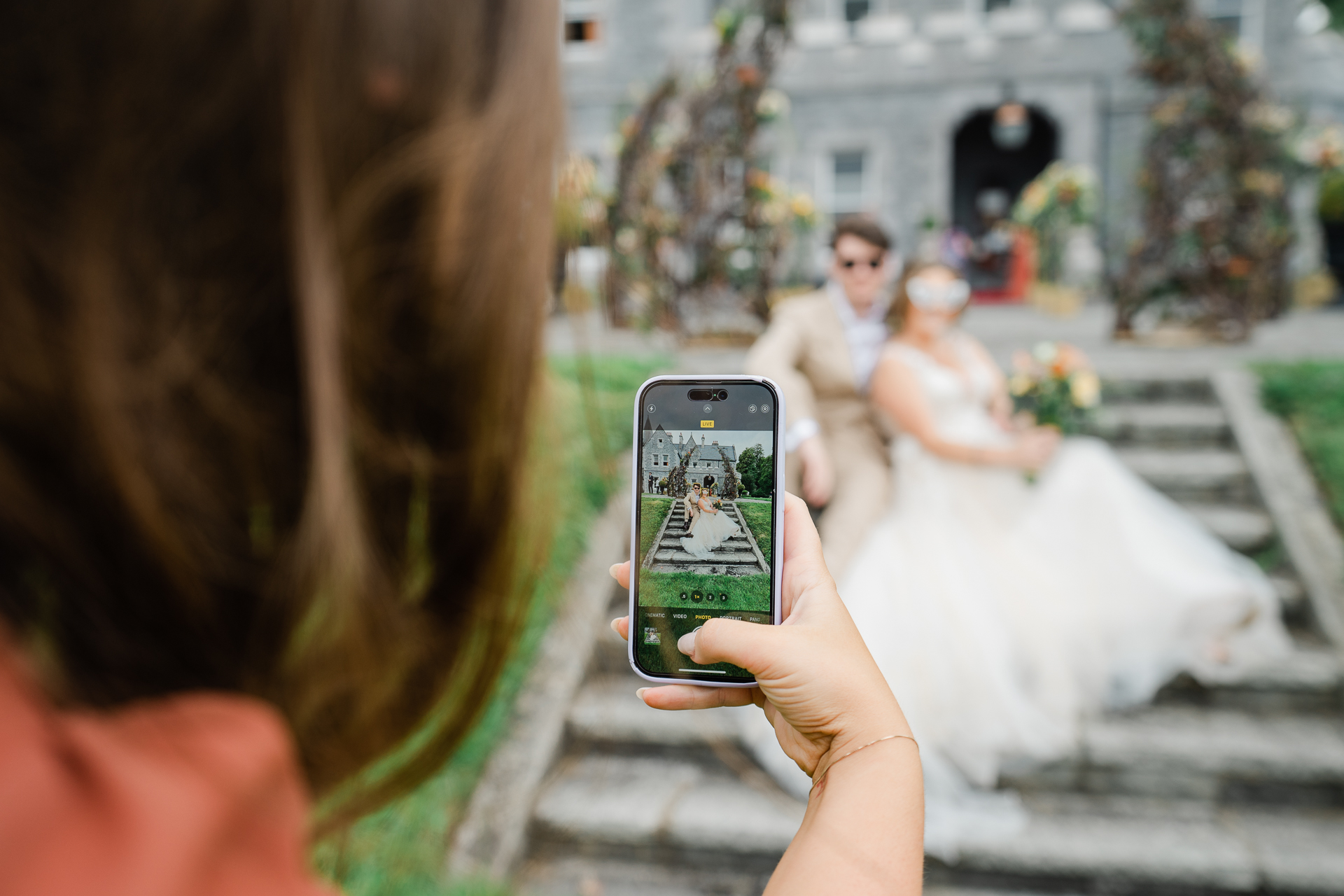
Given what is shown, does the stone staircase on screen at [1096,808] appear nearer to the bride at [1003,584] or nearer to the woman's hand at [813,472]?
the bride at [1003,584]

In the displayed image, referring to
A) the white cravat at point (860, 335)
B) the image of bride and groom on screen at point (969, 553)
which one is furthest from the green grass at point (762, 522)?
the white cravat at point (860, 335)

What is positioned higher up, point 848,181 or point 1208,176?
point 848,181

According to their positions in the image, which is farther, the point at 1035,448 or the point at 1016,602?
the point at 1035,448

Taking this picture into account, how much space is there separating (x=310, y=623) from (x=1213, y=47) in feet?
21.4

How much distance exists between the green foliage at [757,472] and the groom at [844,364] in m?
1.66

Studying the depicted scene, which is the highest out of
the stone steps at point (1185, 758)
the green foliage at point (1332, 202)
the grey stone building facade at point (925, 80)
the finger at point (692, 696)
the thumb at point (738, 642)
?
the grey stone building facade at point (925, 80)

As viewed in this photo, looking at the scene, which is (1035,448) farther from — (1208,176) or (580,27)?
(1208,176)

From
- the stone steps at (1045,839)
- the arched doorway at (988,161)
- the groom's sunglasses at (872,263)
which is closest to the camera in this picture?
the stone steps at (1045,839)

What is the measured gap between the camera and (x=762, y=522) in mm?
663

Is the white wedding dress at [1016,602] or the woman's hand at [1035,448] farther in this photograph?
the woman's hand at [1035,448]

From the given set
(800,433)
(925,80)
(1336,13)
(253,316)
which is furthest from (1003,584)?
(925,80)

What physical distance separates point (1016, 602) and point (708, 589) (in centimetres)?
231

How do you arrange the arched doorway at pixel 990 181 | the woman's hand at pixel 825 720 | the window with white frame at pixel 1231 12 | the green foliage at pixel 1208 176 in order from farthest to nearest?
the arched doorway at pixel 990 181 < the window with white frame at pixel 1231 12 < the green foliage at pixel 1208 176 < the woman's hand at pixel 825 720

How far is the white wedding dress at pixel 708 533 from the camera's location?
67 centimetres
